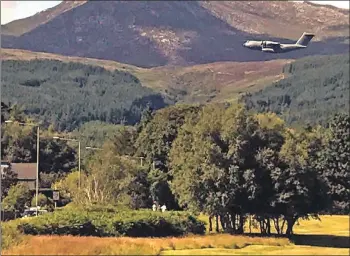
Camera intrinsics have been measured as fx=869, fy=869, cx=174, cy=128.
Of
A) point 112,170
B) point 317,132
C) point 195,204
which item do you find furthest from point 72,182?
point 317,132

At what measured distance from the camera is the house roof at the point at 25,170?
9757 cm

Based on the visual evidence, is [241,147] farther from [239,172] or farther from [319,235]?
[319,235]

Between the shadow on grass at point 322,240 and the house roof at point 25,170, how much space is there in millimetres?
38584

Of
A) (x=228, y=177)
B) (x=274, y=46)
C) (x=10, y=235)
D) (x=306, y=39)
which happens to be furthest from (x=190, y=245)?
(x=274, y=46)

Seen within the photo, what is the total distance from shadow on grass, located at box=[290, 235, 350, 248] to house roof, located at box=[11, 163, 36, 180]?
127 ft

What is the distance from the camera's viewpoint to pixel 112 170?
75.4 meters

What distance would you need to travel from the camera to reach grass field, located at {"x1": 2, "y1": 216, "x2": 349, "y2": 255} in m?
43.6

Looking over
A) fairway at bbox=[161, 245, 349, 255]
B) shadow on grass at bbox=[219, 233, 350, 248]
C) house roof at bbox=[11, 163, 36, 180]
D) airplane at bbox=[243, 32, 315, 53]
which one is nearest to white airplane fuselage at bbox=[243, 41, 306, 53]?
airplane at bbox=[243, 32, 315, 53]

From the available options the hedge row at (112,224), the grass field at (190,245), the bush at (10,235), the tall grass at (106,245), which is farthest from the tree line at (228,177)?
the bush at (10,235)

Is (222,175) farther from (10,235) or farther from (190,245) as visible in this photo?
(10,235)

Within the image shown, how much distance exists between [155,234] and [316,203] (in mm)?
16561

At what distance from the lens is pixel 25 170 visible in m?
100

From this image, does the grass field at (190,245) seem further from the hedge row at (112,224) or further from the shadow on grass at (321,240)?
the hedge row at (112,224)

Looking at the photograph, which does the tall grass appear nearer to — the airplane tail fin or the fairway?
the fairway
